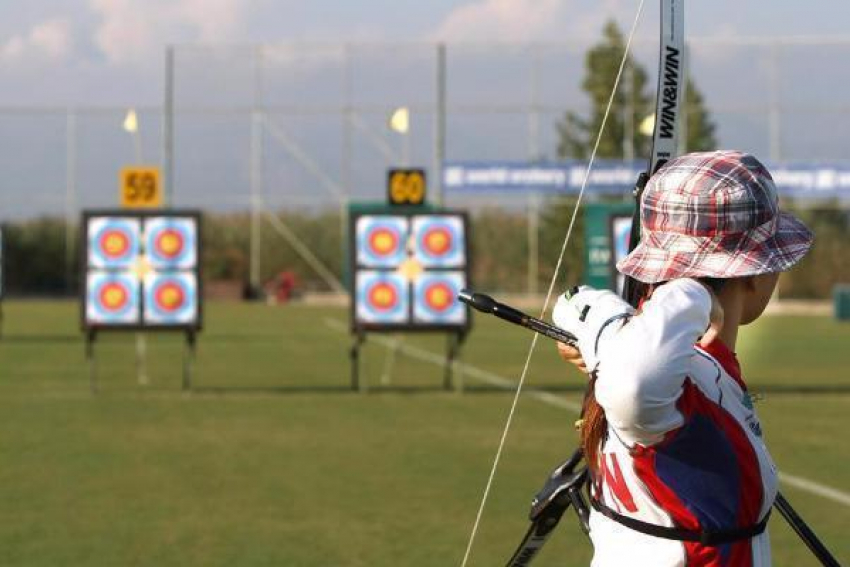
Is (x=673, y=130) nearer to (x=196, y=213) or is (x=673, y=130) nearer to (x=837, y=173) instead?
(x=196, y=213)

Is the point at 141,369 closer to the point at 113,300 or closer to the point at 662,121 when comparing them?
the point at 113,300

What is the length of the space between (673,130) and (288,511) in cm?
561

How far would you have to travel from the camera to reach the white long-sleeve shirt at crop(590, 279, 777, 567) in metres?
2.13

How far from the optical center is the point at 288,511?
27.2 feet

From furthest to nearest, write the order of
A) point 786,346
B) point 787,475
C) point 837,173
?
point 837,173, point 786,346, point 787,475

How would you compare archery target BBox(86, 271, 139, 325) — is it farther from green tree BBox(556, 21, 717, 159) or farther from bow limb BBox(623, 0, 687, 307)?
green tree BBox(556, 21, 717, 159)

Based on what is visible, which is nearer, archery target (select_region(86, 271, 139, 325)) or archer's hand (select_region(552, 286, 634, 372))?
archer's hand (select_region(552, 286, 634, 372))

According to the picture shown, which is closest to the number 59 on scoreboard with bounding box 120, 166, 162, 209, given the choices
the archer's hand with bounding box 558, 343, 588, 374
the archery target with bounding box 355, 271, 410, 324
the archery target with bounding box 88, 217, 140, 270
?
the archery target with bounding box 88, 217, 140, 270

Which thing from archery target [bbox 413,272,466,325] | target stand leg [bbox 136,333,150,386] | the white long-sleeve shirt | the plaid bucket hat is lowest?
target stand leg [bbox 136,333,150,386]

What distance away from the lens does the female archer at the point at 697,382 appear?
225cm

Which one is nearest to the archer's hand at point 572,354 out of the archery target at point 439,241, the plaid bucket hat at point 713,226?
the plaid bucket hat at point 713,226

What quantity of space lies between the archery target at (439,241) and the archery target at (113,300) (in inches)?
96.7

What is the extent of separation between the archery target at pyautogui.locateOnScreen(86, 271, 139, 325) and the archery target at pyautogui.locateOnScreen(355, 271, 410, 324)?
1.90 meters

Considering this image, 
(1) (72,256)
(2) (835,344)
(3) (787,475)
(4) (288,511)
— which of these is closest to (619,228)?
(3) (787,475)
